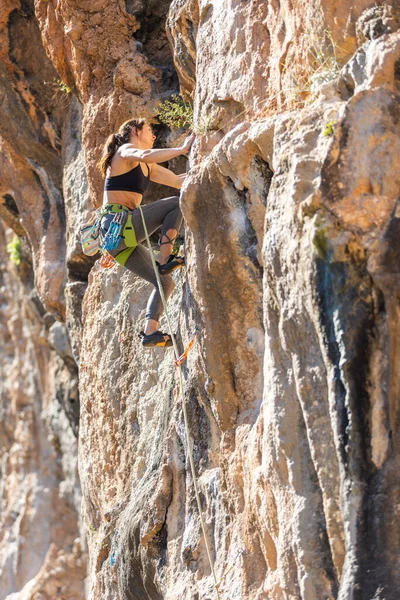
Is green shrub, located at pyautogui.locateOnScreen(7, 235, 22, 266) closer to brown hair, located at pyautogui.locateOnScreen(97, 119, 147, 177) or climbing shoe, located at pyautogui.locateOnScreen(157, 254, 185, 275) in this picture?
brown hair, located at pyautogui.locateOnScreen(97, 119, 147, 177)

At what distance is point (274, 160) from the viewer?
5.45m

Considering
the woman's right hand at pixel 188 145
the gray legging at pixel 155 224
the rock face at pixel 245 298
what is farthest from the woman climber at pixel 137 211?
the woman's right hand at pixel 188 145

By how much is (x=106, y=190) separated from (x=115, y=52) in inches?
83.7

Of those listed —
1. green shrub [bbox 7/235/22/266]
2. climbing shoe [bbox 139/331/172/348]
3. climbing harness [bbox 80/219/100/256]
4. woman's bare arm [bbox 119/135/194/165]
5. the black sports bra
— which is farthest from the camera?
green shrub [bbox 7/235/22/266]

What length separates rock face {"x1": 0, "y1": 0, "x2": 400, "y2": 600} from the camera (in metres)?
4.77

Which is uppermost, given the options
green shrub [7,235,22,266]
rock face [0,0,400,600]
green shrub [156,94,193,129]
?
green shrub [7,235,22,266]

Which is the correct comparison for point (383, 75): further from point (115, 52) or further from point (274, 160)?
point (115, 52)

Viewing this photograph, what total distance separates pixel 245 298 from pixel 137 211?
148 centimetres

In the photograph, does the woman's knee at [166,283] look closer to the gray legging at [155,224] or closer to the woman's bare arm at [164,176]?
the gray legging at [155,224]

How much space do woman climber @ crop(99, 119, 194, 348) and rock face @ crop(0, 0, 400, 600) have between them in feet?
0.74

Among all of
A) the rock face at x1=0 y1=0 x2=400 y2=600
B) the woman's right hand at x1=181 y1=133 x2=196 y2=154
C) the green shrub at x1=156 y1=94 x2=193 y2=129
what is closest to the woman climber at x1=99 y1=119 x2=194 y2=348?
the rock face at x1=0 y1=0 x2=400 y2=600

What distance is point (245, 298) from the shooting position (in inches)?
247

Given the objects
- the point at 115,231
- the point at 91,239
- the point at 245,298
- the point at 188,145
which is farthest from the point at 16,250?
the point at 245,298

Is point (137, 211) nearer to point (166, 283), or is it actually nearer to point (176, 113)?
point (166, 283)
